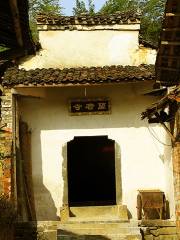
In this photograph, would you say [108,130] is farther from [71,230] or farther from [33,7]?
[33,7]

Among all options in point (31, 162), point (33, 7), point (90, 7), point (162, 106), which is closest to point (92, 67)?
point (31, 162)

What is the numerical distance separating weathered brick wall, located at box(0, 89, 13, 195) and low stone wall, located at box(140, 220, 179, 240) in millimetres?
3182

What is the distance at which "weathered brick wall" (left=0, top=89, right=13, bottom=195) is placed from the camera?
10.4 metres

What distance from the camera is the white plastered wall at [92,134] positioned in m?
12.1

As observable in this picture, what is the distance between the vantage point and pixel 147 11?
23297mm

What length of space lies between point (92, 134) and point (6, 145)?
97.5 inches

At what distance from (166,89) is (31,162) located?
12.9ft

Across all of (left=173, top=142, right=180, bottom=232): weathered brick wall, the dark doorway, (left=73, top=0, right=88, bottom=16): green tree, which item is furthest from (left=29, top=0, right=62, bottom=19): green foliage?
(left=173, top=142, right=180, bottom=232): weathered brick wall

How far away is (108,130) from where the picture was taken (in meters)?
12.3

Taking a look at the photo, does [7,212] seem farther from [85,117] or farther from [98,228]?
[85,117]

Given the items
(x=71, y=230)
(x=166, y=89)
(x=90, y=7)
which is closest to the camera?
(x=71, y=230)

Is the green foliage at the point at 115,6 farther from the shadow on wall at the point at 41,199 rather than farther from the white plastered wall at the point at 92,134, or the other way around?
the shadow on wall at the point at 41,199

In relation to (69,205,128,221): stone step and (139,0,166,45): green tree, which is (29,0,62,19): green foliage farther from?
(69,205,128,221): stone step

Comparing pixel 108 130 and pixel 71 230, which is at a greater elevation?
pixel 108 130
